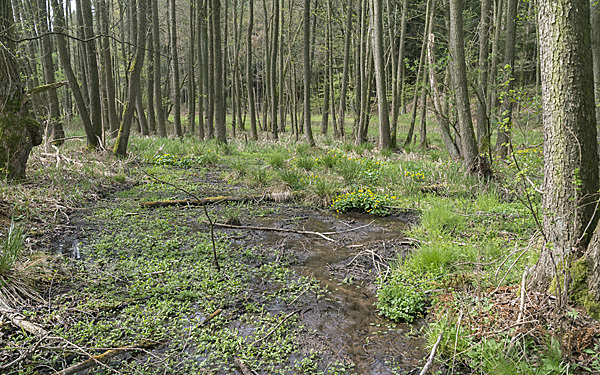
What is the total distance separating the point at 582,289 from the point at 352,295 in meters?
1.77

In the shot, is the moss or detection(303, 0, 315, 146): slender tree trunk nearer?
the moss

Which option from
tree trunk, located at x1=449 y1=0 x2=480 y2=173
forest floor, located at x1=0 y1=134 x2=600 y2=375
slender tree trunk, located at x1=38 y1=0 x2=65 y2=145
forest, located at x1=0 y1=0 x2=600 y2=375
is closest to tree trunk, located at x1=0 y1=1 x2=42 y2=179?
forest, located at x1=0 y1=0 x2=600 y2=375

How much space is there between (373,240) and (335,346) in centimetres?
219

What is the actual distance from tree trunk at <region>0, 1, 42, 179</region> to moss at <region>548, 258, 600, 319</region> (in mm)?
6750

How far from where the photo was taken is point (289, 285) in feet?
12.1

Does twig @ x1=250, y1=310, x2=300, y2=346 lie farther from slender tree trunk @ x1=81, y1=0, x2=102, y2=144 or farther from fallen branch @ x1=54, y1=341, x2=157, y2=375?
slender tree trunk @ x1=81, y1=0, x2=102, y2=144

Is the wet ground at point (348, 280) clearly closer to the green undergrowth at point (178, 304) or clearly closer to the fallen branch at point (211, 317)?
the green undergrowth at point (178, 304)

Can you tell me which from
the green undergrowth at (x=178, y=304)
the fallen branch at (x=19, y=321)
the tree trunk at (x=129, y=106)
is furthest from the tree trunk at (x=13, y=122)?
the tree trunk at (x=129, y=106)

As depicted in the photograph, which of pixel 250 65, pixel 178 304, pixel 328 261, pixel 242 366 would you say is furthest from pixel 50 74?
pixel 242 366

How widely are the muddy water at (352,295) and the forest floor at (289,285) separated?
15mm

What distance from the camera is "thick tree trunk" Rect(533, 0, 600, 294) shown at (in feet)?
8.12

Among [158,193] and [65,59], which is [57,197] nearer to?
[158,193]

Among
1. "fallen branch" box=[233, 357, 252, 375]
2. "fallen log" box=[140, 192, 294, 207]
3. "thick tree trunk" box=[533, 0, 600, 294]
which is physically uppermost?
"thick tree trunk" box=[533, 0, 600, 294]

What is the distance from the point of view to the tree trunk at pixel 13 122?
548 centimetres
